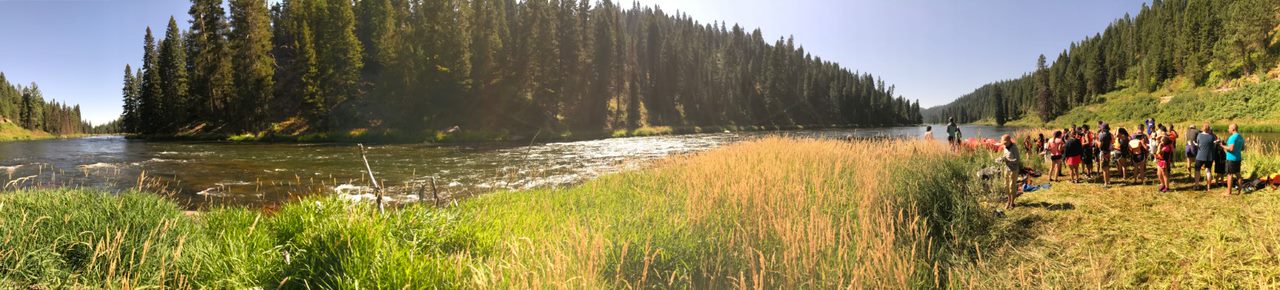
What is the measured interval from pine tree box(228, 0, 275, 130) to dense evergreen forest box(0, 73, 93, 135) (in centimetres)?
6869

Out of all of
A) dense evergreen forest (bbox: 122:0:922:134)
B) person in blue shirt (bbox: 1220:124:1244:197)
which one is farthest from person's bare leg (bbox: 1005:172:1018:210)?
dense evergreen forest (bbox: 122:0:922:134)

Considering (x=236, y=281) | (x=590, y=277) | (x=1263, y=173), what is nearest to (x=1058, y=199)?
(x=1263, y=173)

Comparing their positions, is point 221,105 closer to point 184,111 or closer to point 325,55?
point 184,111

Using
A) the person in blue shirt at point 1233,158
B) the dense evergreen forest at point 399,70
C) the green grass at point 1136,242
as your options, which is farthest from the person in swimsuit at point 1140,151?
the dense evergreen forest at point 399,70

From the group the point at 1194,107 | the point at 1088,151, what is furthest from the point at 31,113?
the point at 1194,107

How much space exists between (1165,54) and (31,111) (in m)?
217

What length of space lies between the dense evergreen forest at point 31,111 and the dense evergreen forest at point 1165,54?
614 ft

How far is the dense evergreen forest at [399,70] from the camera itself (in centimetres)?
4606

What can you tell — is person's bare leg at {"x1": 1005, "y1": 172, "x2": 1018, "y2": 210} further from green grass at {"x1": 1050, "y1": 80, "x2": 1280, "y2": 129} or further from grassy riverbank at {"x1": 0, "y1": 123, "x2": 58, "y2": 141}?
grassy riverbank at {"x1": 0, "y1": 123, "x2": 58, "y2": 141}

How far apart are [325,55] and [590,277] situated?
183ft

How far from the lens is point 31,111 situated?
95.4 m

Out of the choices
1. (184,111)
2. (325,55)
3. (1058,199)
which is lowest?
(1058,199)

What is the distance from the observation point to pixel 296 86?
55.4m

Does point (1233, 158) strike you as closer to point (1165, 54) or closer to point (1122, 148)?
point (1122, 148)
